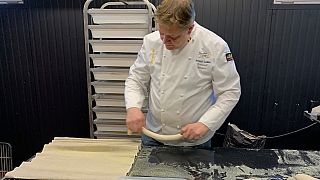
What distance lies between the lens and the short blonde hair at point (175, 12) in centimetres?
104

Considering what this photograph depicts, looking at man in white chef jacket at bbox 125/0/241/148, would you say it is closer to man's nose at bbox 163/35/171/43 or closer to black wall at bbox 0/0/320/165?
man's nose at bbox 163/35/171/43

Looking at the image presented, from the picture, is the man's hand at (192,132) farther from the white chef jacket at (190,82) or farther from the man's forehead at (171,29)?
the man's forehead at (171,29)

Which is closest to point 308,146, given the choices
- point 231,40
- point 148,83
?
point 231,40

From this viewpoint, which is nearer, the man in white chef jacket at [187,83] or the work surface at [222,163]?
the work surface at [222,163]

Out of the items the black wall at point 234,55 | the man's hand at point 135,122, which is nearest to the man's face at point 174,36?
the man's hand at point 135,122

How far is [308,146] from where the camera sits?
6.81ft

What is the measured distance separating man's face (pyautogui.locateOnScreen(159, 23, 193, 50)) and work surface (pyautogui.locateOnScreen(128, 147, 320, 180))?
42 centimetres

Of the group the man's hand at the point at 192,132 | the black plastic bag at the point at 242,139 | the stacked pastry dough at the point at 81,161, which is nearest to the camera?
the stacked pastry dough at the point at 81,161

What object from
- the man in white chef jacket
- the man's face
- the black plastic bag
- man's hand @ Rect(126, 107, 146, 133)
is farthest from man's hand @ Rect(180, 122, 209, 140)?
the black plastic bag

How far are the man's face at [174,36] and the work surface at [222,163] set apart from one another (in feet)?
1.37

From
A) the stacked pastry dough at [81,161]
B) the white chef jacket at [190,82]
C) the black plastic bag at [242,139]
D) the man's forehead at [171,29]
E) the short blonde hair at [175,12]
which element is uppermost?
the short blonde hair at [175,12]

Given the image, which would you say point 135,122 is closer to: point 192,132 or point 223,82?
point 192,132

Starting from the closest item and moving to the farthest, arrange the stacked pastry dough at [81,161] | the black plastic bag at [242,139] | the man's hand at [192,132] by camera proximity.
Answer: the stacked pastry dough at [81,161] → the man's hand at [192,132] → the black plastic bag at [242,139]

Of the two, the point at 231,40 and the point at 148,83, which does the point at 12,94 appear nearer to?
the point at 148,83
